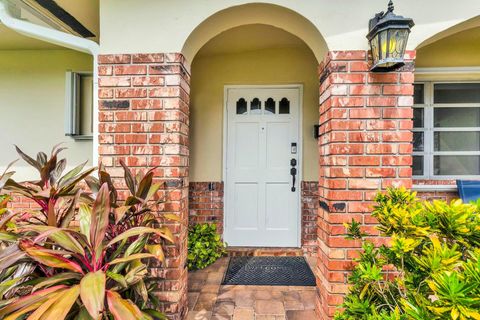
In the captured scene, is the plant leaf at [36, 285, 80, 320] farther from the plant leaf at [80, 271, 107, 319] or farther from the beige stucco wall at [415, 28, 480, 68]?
the beige stucco wall at [415, 28, 480, 68]

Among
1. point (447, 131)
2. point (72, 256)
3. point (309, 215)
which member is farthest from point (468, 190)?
point (72, 256)

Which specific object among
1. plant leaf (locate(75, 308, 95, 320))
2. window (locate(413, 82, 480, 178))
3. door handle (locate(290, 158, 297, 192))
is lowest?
plant leaf (locate(75, 308, 95, 320))

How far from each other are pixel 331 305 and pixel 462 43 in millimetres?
3173

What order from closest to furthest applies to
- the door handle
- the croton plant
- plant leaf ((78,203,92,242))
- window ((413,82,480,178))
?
the croton plant
plant leaf ((78,203,92,242))
window ((413,82,480,178))
the door handle

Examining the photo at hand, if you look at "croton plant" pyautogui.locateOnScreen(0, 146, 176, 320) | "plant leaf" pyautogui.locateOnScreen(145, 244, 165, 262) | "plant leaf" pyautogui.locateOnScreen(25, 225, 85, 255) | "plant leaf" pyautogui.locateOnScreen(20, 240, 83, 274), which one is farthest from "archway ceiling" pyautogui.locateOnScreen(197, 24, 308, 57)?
"plant leaf" pyautogui.locateOnScreen(20, 240, 83, 274)

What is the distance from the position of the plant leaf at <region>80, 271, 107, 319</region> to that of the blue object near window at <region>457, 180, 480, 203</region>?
333 cm

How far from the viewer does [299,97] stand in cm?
353

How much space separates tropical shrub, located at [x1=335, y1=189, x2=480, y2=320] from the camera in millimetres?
899

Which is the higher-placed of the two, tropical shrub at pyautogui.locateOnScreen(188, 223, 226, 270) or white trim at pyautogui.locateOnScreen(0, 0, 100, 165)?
white trim at pyautogui.locateOnScreen(0, 0, 100, 165)

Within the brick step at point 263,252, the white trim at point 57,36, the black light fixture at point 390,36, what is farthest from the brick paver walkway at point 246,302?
the black light fixture at point 390,36

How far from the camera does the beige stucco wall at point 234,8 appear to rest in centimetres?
192

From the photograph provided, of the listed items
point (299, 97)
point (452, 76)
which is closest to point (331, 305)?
point (299, 97)

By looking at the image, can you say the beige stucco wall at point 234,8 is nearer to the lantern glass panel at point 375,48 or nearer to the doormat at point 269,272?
the lantern glass panel at point 375,48

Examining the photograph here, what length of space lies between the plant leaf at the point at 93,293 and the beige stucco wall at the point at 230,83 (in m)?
2.34
